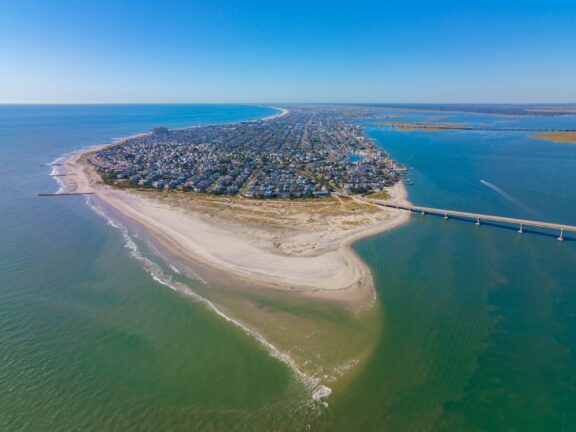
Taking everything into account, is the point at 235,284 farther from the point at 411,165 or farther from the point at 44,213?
the point at 411,165

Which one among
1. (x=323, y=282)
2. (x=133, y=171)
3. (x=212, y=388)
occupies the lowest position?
(x=212, y=388)

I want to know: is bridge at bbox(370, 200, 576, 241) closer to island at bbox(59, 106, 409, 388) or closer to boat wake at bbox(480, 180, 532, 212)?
island at bbox(59, 106, 409, 388)

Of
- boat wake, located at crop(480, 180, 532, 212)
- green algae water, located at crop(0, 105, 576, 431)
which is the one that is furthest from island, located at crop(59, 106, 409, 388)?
boat wake, located at crop(480, 180, 532, 212)

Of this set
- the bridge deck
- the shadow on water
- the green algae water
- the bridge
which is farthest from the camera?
the shadow on water

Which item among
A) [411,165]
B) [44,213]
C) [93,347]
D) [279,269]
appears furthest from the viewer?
[411,165]

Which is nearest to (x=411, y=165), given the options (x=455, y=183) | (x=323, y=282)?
(x=455, y=183)

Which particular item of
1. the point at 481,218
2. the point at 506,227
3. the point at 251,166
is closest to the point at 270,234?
the point at 481,218

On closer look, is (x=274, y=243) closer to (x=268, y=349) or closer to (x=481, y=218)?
(x=268, y=349)

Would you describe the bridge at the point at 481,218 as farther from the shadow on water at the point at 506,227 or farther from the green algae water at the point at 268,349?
the green algae water at the point at 268,349
